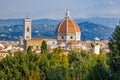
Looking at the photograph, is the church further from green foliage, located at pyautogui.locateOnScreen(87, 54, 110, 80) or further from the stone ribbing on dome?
green foliage, located at pyautogui.locateOnScreen(87, 54, 110, 80)

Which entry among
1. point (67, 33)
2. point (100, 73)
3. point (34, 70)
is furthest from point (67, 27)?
point (100, 73)

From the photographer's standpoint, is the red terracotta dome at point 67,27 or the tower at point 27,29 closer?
the red terracotta dome at point 67,27

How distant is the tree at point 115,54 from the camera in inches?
1066

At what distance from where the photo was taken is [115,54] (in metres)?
27.3

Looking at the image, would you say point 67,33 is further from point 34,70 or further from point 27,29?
point 34,70

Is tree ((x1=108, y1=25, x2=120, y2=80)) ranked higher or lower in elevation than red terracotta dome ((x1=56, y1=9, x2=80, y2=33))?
higher

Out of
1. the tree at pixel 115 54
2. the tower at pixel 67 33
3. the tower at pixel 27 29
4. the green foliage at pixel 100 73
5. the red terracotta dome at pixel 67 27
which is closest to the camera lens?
the tree at pixel 115 54

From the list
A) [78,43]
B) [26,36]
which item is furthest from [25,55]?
[26,36]

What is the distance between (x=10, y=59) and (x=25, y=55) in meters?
1.77

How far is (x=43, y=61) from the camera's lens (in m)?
41.0

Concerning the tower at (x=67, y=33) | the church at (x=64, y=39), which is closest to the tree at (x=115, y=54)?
the church at (x=64, y=39)

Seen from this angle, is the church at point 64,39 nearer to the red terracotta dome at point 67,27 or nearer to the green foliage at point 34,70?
the red terracotta dome at point 67,27

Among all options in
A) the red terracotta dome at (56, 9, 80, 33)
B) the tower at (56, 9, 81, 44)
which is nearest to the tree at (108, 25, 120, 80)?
the tower at (56, 9, 81, 44)

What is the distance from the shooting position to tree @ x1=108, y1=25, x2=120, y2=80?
27078 mm
